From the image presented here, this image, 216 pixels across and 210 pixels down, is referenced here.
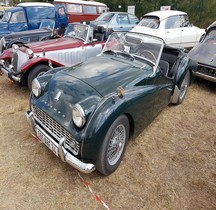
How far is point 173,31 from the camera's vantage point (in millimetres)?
8508

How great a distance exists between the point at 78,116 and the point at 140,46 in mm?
2017

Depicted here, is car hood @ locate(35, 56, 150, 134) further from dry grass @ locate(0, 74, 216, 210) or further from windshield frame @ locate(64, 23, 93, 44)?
windshield frame @ locate(64, 23, 93, 44)

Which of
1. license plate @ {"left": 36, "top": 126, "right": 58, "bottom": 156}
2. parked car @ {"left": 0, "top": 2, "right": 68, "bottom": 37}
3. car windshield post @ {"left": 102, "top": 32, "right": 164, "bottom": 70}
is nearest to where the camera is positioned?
license plate @ {"left": 36, "top": 126, "right": 58, "bottom": 156}

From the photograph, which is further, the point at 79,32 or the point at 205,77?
the point at 79,32

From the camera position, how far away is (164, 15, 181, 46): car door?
840 centimetres

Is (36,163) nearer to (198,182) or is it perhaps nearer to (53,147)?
(53,147)

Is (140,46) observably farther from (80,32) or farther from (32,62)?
(80,32)

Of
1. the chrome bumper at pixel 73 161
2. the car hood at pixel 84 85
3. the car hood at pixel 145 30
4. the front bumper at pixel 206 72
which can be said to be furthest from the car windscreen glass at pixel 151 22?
the chrome bumper at pixel 73 161

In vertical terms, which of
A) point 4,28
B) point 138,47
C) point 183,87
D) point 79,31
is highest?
point 138,47

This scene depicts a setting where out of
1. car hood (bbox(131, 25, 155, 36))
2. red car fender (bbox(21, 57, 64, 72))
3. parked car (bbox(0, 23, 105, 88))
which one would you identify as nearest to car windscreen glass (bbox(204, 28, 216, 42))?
car hood (bbox(131, 25, 155, 36))

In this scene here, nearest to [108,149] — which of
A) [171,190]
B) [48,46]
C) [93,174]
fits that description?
[93,174]

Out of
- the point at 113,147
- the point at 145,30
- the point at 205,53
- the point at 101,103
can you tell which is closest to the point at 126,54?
the point at 101,103

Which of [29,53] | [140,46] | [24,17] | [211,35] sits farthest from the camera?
[24,17]

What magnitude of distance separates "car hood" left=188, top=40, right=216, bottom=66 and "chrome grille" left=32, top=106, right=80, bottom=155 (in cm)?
457
